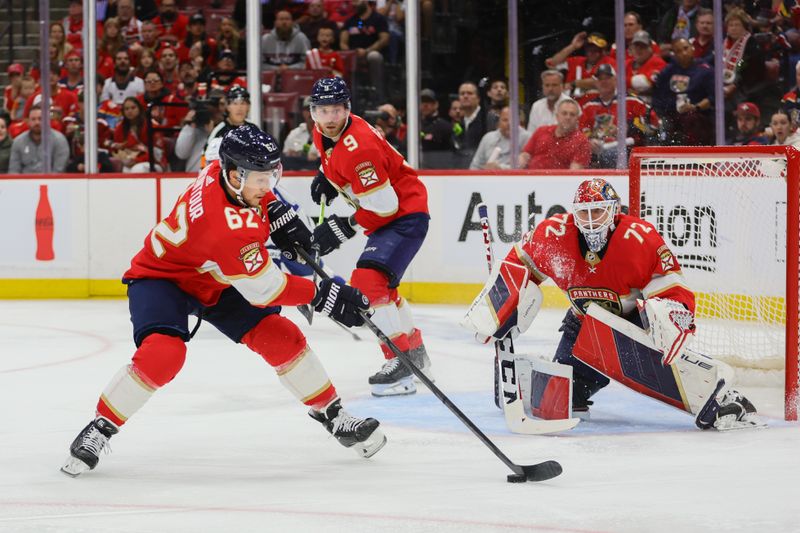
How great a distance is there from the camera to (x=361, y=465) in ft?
11.6

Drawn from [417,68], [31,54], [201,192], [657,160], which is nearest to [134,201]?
[31,54]

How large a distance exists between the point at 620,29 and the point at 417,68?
1.21 metres

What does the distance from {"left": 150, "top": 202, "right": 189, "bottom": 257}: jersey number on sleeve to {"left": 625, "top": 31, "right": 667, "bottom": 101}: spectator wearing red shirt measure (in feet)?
13.3

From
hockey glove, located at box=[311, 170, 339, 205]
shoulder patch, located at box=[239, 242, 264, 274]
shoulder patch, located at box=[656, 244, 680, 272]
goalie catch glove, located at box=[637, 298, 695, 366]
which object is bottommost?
goalie catch glove, located at box=[637, 298, 695, 366]

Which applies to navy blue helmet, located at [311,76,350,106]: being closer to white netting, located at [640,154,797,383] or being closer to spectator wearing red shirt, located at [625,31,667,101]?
white netting, located at [640,154,797,383]

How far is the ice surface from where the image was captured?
2924 millimetres

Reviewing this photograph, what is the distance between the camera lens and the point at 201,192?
3322 mm

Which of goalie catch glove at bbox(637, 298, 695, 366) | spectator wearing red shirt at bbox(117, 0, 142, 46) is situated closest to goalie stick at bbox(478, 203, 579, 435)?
goalie catch glove at bbox(637, 298, 695, 366)

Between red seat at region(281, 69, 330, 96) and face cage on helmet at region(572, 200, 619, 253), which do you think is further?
red seat at region(281, 69, 330, 96)

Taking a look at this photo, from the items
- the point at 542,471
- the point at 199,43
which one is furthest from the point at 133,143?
the point at 542,471

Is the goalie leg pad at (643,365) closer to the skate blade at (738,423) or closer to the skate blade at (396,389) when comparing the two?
the skate blade at (738,423)

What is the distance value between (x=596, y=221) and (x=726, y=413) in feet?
2.30

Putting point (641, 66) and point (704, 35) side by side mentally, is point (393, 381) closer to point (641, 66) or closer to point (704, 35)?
point (641, 66)

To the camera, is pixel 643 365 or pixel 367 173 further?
pixel 367 173
